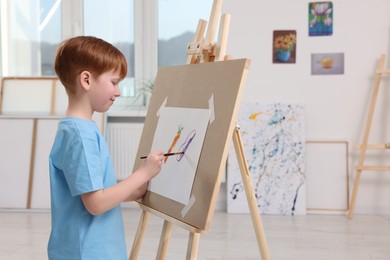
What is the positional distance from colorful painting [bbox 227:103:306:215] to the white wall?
0.36 ft

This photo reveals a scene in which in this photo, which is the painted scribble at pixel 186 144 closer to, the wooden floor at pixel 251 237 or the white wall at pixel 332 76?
the wooden floor at pixel 251 237

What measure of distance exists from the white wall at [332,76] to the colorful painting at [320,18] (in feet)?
0.13

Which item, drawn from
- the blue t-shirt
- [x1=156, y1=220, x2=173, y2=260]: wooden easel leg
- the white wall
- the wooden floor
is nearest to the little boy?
the blue t-shirt

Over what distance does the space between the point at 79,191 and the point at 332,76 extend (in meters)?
3.16

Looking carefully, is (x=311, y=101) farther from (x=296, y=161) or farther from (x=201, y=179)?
(x=201, y=179)

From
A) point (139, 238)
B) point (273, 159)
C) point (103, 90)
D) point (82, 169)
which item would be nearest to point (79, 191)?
point (82, 169)

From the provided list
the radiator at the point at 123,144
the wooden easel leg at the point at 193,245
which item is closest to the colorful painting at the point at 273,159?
the radiator at the point at 123,144

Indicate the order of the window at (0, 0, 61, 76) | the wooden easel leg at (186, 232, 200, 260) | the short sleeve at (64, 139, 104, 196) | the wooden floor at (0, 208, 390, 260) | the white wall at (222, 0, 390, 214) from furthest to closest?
the window at (0, 0, 61, 76) → the white wall at (222, 0, 390, 214) → the wooden floor at (0, 208, 390, 260) → the wooden easel leg at (186, 232, 200, 260) → the short sleeve at (64, 139, 104, 196)

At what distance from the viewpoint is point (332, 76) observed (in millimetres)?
4109

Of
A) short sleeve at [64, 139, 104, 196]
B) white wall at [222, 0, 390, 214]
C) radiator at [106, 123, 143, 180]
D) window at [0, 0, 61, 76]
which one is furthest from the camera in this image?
window at [0, 0, 61, 76]

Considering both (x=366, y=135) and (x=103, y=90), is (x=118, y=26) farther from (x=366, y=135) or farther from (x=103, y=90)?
(x=103, y=90)

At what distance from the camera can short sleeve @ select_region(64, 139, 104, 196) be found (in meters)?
1.34

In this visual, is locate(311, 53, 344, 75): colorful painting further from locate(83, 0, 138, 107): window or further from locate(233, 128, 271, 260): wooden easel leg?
locate(233, 128, 271, 260): wooden easel leg

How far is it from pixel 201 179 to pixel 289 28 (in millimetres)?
2825
